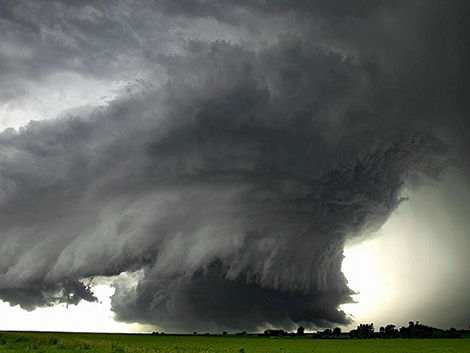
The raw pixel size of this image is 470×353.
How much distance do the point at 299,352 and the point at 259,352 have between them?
20.1 ft

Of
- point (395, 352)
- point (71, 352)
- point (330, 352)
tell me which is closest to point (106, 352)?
point (71, 352)

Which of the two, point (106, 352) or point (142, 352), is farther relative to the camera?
point (142, 352)

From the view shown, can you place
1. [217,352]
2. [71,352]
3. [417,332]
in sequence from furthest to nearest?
1. [417,332]
2. [217,352]
3. [71,352]

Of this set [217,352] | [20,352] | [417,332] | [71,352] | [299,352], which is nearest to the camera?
[20,352]

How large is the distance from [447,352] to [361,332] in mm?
143185

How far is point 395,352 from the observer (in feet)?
216

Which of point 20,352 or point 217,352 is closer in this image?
point 20,352

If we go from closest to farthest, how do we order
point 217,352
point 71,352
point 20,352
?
point 20,352, point 71,352, point 217,352

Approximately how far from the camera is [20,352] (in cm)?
3419

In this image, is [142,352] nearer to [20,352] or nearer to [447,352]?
[20,352]

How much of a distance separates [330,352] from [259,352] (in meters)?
11.9

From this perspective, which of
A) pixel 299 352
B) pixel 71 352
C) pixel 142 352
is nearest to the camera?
pixel 71 352

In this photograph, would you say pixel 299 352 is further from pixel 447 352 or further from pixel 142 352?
pixel 142 352


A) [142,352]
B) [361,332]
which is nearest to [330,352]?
[142,352]
